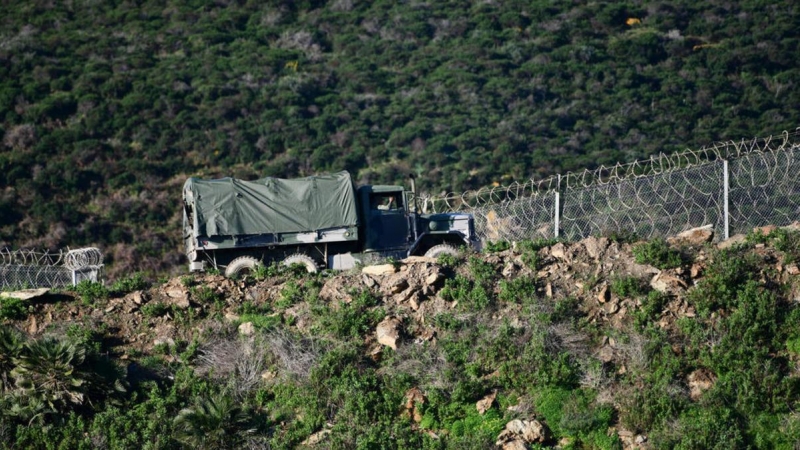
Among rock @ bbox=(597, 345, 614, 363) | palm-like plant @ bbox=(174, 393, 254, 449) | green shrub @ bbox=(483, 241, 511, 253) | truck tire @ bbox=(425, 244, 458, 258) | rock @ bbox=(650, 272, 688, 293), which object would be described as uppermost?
green shrub @ bbox=(483, 241, 511, 253)

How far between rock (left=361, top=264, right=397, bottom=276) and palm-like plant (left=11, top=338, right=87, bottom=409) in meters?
4.80

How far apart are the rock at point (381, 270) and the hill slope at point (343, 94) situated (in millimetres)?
19481

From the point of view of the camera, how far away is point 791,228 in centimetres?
1585

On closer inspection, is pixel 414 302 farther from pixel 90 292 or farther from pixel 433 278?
pixel 90 292

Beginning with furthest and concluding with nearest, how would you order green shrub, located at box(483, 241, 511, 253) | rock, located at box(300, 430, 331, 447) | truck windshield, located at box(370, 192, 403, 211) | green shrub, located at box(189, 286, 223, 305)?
1. truck windshield, located at box(370, 192, 403, 211)
2. green shrub, located at box(483, 241, 511, 253)
3. green shrub, located at box(189, 286, 223, 305)
4. rock, located at box(300, 430, 331, 447)

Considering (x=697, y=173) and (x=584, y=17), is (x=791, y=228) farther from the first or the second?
(x=584, y=17)

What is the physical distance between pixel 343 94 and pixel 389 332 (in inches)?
1409

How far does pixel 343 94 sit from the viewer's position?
49250 mm

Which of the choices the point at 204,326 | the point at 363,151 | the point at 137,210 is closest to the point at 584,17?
the point at 363,151

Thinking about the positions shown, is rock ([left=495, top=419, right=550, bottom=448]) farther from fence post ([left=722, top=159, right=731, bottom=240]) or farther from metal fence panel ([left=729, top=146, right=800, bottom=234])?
metal fence panel ([left=729, top=146, right=800, bottom=234])

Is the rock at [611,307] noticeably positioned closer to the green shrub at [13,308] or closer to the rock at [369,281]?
the rock at [369,281]

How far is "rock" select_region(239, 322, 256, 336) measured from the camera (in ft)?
49.0

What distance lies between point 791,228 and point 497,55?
38.8 meters

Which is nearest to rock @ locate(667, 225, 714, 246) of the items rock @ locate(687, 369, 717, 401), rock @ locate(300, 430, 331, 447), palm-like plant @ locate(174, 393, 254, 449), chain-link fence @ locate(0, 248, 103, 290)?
rock @ locate(687, 369, 717, 401)
